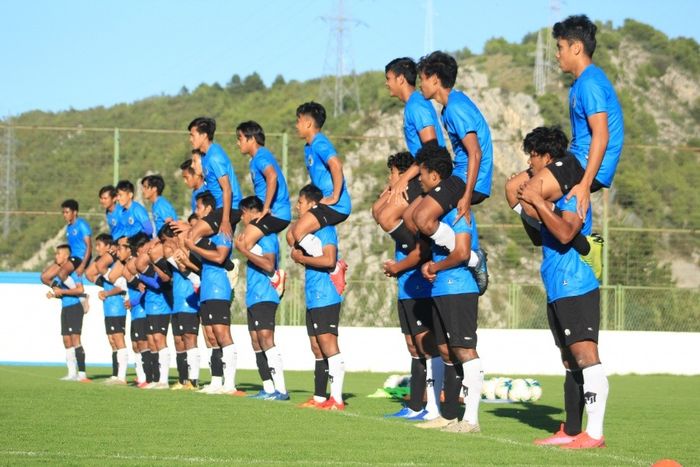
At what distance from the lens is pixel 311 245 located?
1209 cm

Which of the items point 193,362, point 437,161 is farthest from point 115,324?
point 437,161

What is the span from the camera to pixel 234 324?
24562 millimetres

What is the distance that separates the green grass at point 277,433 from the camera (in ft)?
24.2

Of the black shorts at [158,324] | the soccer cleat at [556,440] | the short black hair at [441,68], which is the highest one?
the short black hair at [441,68]

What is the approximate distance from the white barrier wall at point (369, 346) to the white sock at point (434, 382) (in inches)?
492

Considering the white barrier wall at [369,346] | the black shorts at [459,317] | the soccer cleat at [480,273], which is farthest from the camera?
the white barrier wall at [369,346]

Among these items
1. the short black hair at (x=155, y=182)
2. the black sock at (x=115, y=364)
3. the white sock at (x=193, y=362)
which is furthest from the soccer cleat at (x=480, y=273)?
the black sock at (x=115, y=364)

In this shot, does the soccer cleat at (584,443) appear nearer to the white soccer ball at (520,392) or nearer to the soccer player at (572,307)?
the soccer player at (572,307)

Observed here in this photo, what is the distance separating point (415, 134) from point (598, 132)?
8.79 ft

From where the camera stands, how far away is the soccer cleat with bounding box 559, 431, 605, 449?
321 inches

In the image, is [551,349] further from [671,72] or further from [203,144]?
[671,72]

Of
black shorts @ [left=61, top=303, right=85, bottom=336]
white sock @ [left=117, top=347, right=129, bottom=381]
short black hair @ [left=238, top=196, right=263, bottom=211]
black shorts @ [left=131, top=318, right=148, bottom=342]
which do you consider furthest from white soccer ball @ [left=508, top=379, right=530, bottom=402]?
black shorts @ [left=61, top=303, right=85, bottom=336]

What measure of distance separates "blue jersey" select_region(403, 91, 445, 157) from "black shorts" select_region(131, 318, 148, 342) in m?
6.99

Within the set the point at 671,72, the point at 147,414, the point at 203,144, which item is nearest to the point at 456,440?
the point at 147,414
